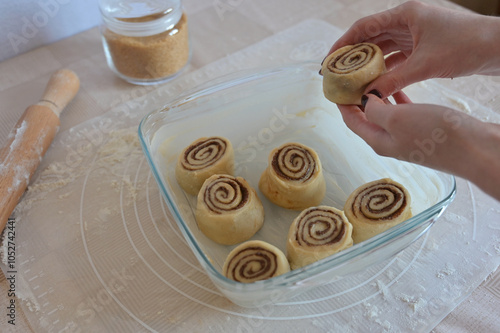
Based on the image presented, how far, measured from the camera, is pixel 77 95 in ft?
4.78

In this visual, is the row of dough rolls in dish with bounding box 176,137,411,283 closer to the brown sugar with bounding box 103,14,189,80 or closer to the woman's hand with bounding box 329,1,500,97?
the woman's hand with bounding box 329,1,500,97

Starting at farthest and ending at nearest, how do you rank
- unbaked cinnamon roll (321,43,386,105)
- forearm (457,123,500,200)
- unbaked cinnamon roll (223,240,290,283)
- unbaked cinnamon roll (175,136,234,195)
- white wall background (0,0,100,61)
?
white wall background (0,0,100,61) < unbaked cinnamon roll (175,136,234,195) < unbaked cinnamon roll (321,43,386,105) < unbaked cinnamon roll (223,240,290,283) < forearm (457,123,500,200)

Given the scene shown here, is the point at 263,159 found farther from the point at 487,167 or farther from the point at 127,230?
the point at 487,167

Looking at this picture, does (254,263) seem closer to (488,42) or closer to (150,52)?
(488,42)

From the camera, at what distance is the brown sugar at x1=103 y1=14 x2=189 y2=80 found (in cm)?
138

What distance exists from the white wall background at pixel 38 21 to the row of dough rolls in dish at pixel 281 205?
2.78ft

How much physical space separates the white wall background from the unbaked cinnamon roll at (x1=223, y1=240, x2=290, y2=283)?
1175mm

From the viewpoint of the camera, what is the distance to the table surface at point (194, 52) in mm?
1420

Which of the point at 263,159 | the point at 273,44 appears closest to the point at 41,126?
the point at 263,159

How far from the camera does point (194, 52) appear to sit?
161 centimetres

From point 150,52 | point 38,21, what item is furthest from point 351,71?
point 38,21

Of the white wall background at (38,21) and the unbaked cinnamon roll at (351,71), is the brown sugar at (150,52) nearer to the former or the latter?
the white wall background at (38,21)

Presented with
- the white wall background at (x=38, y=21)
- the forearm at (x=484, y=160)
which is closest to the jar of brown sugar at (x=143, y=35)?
the white wall background at (x=38, y=21)

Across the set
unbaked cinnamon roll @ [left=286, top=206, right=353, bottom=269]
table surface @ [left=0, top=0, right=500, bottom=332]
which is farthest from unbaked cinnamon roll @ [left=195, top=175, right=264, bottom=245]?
table surface @ [left=0, top=0, right=500, bottom=332]
